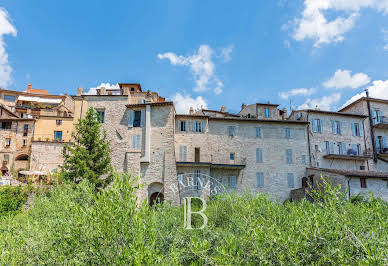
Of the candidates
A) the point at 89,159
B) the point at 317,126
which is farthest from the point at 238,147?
the point at 89,159

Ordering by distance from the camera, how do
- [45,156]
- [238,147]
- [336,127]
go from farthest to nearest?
[45,156] < [336,127] < [238,147]

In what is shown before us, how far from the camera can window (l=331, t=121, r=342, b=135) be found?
35.5 metres

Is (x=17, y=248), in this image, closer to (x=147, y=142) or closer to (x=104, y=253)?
(x=104, y=253)

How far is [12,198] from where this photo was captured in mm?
29703

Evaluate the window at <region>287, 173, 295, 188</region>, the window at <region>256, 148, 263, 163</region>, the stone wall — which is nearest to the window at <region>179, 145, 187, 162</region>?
the window at <region>256, 148, 263, 163</region>

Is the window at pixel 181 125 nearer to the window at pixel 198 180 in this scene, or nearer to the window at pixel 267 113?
the window at pixel 198 180

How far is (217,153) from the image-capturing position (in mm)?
33188

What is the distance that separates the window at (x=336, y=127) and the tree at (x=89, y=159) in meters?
25.3

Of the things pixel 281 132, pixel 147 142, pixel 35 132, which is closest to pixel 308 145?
pixel 281 132

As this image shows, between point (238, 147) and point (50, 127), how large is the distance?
2504 cm

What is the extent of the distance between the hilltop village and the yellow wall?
1.43m

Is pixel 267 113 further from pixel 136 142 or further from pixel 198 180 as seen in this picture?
pixel 136 142

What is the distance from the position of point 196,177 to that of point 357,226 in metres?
22.7

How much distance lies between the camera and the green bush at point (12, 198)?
28969 mm
